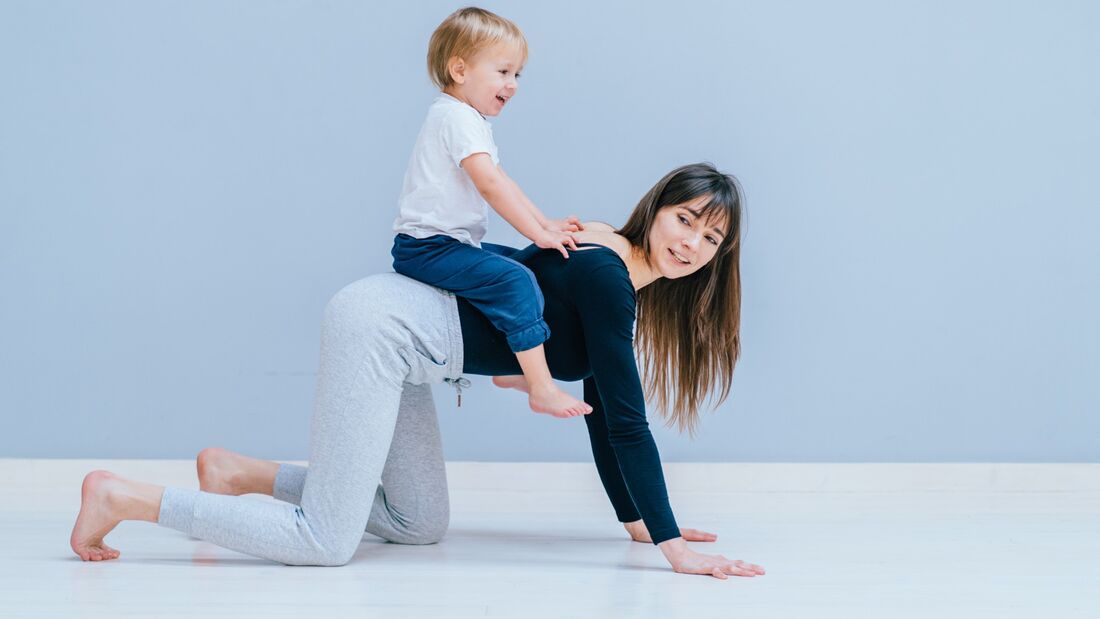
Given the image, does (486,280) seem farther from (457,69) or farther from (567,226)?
(457,69)

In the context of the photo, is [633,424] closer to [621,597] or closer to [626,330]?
[626,330]

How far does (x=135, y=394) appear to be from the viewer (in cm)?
262

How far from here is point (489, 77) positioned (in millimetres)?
A: 1932

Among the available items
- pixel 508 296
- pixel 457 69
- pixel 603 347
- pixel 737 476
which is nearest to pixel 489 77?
pixel 457 69

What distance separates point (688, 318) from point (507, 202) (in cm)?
48

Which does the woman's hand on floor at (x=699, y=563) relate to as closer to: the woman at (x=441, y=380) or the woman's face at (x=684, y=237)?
the woman at (x=441, y=380)

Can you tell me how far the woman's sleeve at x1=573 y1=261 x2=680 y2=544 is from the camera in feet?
5.65

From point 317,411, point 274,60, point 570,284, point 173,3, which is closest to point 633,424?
point 570,284

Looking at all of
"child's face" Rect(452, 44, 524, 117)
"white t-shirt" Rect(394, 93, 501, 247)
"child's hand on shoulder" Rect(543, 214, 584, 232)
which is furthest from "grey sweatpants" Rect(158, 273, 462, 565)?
"child's face" Rect(452, 44, 524, 117)

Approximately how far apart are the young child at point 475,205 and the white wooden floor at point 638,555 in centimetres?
35

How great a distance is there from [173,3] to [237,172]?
464 millimetres

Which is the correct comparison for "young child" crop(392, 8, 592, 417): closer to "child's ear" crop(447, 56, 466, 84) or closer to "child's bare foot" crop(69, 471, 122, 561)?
"child's ear" crop(447, 56, 466, 84)

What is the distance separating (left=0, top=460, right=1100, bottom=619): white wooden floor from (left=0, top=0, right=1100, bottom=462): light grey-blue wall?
0.26 ft

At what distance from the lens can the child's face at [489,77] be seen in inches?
75.8
